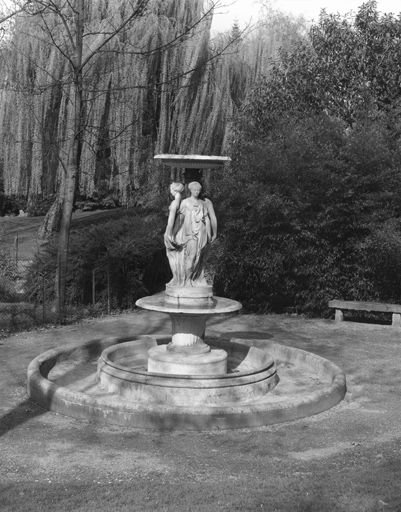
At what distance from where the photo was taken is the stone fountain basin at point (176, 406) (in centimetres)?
801

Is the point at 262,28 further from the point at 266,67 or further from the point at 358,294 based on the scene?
the point at 358,294

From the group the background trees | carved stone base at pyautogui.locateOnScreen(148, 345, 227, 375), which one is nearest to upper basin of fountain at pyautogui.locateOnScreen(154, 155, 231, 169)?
carved stone base at pyautogui.locateOnScreen(148, 345, 227, 375)

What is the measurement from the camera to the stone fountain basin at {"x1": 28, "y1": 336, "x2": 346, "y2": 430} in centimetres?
801

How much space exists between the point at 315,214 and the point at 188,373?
24.0 ft

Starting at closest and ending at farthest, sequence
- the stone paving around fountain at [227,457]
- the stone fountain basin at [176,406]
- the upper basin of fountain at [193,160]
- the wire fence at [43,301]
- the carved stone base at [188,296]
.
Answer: the stone paving around fountain at [227,457] → the stone fountain basin at [176,406] → the upper basin of fountain at [193,160] → the carved stone base at [188,296] → the wire fence at [43,301]

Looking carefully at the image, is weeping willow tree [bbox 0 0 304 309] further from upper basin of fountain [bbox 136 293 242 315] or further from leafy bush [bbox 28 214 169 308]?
upper basin of fountain [bbox 136 293 242 315]

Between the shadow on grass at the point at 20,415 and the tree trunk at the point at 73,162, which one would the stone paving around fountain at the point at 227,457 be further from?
the tree trunk at the point at 73,162

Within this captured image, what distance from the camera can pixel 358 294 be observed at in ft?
54.4

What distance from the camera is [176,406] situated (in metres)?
8.18

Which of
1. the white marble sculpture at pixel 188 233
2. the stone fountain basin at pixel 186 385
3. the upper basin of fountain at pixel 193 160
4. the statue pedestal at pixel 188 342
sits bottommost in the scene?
the stone fountain basin at pixel 186 385

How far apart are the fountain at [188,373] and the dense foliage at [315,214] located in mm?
5067

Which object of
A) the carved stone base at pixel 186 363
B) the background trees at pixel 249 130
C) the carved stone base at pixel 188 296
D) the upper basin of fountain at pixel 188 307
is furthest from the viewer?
the background trees at pixel 249 130

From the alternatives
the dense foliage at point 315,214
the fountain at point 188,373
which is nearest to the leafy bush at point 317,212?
the dense foliage at point 315,214

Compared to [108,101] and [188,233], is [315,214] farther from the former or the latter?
[108,101]
